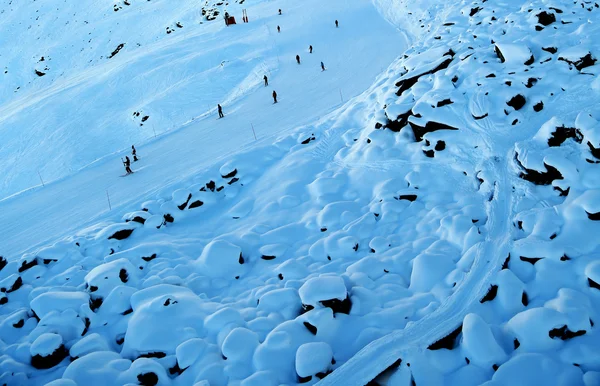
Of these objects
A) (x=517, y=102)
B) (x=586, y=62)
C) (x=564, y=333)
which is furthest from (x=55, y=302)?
(x=586, y=62)

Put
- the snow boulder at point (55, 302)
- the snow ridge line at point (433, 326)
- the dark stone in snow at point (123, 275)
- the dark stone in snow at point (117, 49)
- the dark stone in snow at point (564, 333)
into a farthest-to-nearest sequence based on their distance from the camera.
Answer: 1. the dark stone in snow at point (117, 49)
2. the dark stone in snow at point (123, 275)
3. the snow boulder at point (55, 302)
4. the snow ridge line at point (433, 326)
5. the dark stone in snow at point (564, 333)

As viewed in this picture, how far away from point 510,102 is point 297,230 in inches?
263

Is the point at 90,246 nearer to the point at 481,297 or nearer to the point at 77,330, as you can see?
the point at 77,330

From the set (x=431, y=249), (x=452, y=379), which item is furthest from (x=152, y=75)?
(x=452, y=379)

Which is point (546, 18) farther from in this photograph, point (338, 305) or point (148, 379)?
point (148, 379)

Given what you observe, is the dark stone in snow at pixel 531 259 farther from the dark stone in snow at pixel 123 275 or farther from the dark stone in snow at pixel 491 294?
the dark stone in snow at pixel 123 275

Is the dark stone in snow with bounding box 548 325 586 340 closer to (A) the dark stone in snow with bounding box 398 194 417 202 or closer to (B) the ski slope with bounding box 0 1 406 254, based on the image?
(A) the dark stone in snow with bounding box 398 194 417 202

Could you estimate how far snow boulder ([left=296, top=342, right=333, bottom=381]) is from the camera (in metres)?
5.08

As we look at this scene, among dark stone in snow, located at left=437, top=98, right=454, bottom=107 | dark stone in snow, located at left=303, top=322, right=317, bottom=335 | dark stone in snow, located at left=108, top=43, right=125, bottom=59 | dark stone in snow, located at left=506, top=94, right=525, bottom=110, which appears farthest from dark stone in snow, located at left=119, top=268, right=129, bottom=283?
dark stone in snow, located at left=108, top=43, right=125, bottom=59

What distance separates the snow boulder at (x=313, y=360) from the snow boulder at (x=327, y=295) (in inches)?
31.6

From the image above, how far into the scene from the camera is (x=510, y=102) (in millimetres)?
9648

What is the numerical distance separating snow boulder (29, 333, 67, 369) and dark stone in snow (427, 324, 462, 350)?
608 cm

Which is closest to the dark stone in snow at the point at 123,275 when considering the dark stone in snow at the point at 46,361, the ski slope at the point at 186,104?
the dark stone in snow at the point at 46,361

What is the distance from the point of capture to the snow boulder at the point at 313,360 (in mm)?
5078
